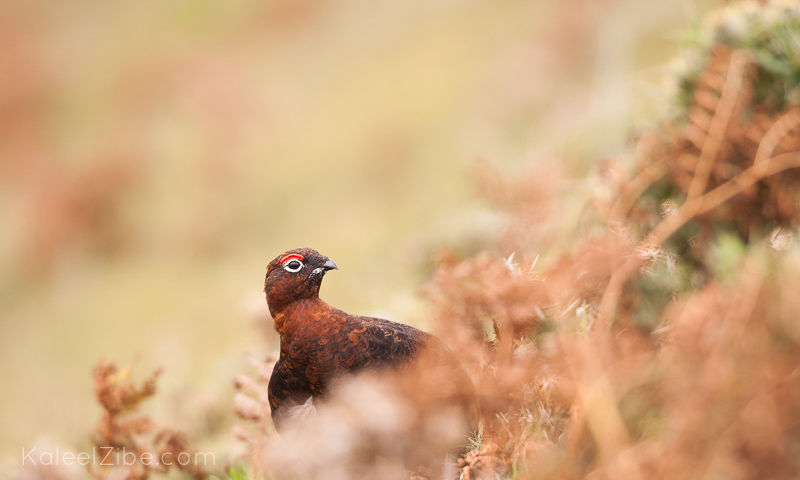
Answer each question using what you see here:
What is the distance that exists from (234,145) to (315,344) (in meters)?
19.9

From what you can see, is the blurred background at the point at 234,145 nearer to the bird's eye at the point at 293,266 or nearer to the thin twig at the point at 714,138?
the thin twig at the point at 714,138

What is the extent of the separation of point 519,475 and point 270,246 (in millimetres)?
13726

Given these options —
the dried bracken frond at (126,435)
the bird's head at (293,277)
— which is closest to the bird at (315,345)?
the bird's head at (293,277)

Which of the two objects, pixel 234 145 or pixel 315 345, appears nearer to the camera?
pixel 315 345

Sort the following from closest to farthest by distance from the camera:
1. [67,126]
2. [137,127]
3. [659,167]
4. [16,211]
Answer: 1. [659,167]
2. [16,211]
3. [137,127]
4. [67,126]

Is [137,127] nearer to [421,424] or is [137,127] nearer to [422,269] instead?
[422,269]

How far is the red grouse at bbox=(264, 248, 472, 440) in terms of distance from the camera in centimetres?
148

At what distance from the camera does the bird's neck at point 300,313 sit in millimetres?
1522

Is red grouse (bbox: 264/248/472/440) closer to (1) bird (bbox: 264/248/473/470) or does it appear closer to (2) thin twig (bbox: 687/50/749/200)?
(1) bird (bbox: 264/248/473/470)

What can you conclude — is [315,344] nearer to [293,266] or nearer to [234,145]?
[293,266]

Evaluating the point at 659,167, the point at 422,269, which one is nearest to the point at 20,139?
the point at 422,269

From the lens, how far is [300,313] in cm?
153

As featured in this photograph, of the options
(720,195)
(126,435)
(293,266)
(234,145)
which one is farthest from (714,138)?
(234,145)

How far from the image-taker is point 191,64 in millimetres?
22906
